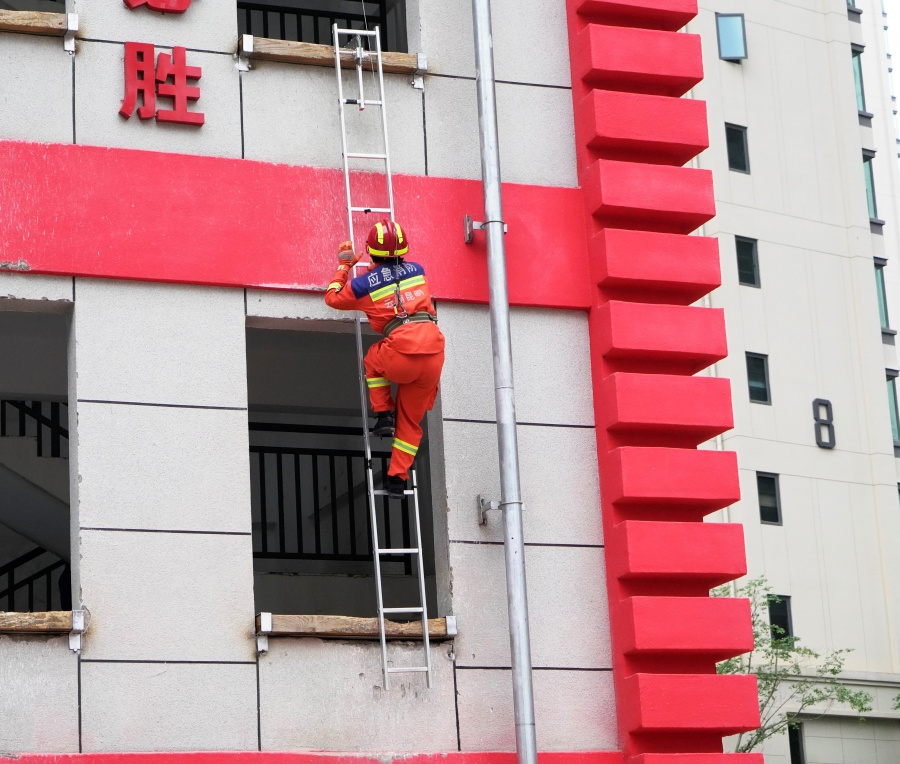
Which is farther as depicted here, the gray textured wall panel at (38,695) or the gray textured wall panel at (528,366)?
the gray textured wall panel at (528,366)

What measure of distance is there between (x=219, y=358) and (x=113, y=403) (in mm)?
868

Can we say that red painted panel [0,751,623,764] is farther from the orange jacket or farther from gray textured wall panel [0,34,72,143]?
gray textured wall panel [0,34,72,143]

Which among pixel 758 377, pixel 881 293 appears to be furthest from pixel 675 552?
pixel 881 293

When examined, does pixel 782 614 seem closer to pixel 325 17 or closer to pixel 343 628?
pixel 325 17

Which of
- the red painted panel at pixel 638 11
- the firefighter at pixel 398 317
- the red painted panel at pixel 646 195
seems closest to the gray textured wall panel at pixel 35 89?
the firefighter at pixel 398 317

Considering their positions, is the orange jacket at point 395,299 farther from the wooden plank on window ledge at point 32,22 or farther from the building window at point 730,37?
the building window at point 730,37

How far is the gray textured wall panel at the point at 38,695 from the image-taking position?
11.9 meters

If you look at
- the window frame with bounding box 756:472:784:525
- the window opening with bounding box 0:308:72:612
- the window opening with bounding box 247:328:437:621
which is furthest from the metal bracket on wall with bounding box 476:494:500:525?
the window frame with bounding box 756:472:784:525

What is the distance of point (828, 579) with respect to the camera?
44094 mm

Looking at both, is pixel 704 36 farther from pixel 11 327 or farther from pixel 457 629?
pixel 457 629

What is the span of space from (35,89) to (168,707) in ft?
15.1

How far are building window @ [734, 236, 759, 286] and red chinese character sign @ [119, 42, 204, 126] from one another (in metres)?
33.4

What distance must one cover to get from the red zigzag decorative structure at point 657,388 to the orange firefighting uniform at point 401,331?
151 cm

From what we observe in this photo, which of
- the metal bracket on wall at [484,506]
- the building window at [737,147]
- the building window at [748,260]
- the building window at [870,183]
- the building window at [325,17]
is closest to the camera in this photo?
the metal bracket on wall at [484,506]
